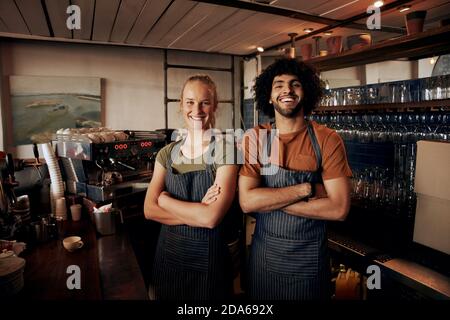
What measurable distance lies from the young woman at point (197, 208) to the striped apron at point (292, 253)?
22 cm

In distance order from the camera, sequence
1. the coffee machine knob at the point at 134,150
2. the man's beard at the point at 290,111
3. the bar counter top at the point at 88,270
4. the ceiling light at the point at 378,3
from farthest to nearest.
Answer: the ceiling light at the point at 378,3 < the coffee machine knob at the point at 134,150 < the man's beard at the point at 290,111 < the bar counter top at the point at 88,270

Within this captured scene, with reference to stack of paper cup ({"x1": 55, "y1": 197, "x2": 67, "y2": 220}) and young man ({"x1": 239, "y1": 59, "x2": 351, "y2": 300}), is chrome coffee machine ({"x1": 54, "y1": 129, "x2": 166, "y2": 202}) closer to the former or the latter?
stack of paper cup ({"x1": 55, "y1": 197, "x2": 67, "y2": 220})

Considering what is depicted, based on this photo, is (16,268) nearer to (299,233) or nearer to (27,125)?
(299,233)

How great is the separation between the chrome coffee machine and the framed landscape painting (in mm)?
2444

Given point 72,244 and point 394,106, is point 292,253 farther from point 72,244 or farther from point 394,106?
point 394,106

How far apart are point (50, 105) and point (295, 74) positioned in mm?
4132

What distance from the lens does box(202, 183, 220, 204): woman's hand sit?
1732mm

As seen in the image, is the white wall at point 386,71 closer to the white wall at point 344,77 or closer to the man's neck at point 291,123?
the white wall at point 344,77

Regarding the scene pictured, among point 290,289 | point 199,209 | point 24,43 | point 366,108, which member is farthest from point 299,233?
point 24,43

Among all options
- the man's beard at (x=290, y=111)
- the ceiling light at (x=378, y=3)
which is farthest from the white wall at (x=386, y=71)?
the man's beard at (x=290, y=111)

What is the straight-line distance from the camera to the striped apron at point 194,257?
179 centimetres

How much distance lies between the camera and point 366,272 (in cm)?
238

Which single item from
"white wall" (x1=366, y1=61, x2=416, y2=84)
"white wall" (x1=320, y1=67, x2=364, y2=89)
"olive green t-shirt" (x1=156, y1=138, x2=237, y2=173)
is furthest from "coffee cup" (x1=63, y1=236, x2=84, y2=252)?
"white wall" (x1=366, y1=61, x2=416, y2=84)

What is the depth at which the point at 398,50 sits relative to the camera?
2.77 metres
